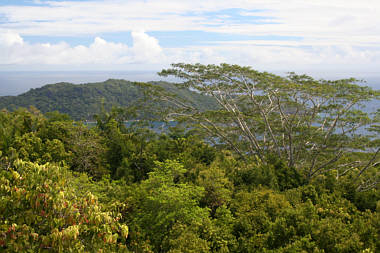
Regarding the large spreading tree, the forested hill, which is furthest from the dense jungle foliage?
the forested hill

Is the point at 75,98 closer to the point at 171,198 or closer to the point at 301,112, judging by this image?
the point at 301,112

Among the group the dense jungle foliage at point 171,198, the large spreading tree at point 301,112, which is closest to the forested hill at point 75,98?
the large spreading tree at point 301,112

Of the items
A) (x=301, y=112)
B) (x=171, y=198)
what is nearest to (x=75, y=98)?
(x=301, y=112)

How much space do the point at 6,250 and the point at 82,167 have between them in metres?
10.6

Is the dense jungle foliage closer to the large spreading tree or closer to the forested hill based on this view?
the large spreading tree

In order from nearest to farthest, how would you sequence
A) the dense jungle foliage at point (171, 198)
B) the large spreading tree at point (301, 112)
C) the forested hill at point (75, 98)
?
the dense jungle foliage at point (171, 198) → the large spreading tree at point (301, 112) → the forested hill at point (75, 98)

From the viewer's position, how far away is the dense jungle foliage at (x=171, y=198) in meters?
4.57

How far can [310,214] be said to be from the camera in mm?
7285

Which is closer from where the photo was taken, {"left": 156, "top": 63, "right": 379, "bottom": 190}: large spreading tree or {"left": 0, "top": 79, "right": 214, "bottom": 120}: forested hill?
{"left": 156, "top": 63, "right": 379, "bottom": 190}: large spreading tree

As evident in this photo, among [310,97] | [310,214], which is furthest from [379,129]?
[310,214]

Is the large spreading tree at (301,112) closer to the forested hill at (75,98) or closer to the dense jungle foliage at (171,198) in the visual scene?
the dense jungle foliage at (171,198)

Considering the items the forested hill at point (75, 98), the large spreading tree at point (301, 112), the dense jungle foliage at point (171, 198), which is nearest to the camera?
the dense jungle foliage at point (171, 198)

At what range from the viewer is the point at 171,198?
8.53 metres

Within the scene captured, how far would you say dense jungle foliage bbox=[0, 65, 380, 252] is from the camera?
4.57 m
